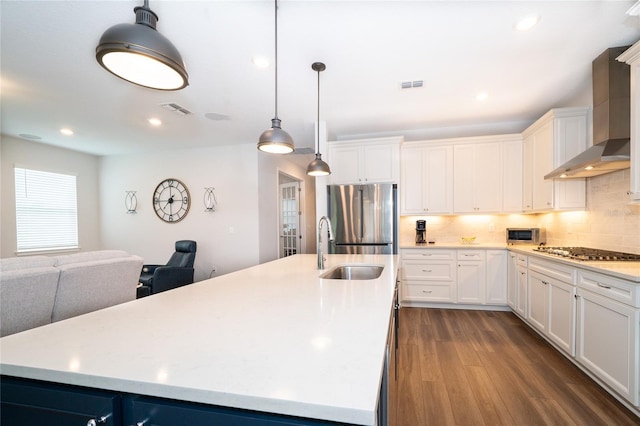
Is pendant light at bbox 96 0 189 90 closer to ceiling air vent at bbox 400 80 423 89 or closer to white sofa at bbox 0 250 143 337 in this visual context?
white sofa at bbox 0 250 143 337

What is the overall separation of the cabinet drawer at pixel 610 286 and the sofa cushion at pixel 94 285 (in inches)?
143

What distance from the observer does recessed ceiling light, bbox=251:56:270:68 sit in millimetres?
2291

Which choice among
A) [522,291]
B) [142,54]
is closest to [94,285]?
[142,54]

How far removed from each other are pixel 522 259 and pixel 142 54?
12.8 feet

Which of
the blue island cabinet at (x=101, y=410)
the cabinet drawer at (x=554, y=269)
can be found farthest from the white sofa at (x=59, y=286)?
the cabinet drawer at (x=554, y=269)

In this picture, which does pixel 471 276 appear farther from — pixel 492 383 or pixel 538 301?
pixel 492 383

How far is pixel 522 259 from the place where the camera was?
318 centimetres

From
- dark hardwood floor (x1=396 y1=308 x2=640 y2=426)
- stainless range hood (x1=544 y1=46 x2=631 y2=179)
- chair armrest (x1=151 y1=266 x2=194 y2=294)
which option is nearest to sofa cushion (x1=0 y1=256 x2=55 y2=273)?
chair armrest (x1=151 y1=266 x2=194 y2=294)

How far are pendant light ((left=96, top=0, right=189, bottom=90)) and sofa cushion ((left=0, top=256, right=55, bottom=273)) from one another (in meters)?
1.54

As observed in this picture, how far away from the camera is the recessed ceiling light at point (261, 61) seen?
2291 mm

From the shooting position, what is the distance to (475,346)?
8.74ft

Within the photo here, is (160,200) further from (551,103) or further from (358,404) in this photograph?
(551,103)

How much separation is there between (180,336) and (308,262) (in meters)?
1.56

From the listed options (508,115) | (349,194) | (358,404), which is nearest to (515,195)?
(508,115)
